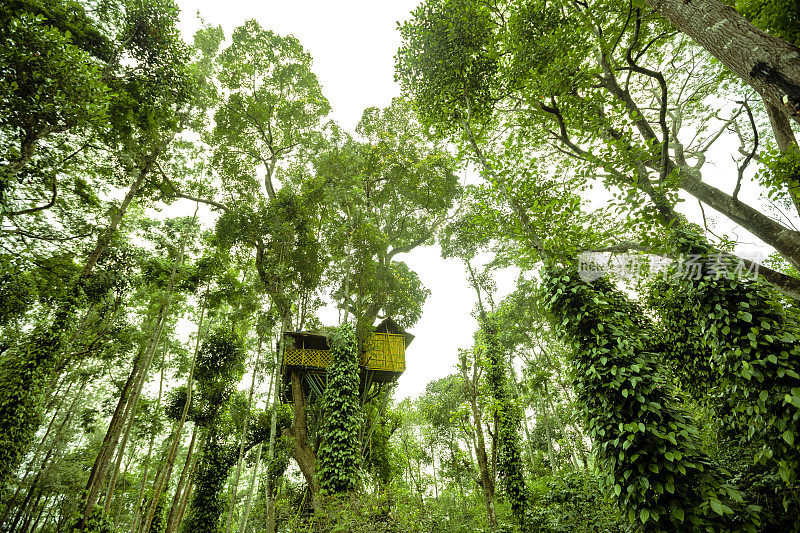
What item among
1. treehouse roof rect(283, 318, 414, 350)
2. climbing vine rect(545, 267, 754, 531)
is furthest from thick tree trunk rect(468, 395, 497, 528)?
treehouse roof rect(283, 318, 414, 350)

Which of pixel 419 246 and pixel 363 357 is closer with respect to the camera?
pixel 363 357

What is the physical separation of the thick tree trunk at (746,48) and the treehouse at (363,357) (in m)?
9.60

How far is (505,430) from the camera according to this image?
34.9 ft

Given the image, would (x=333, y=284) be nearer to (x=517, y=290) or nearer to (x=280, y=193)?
(x=280, y=193)

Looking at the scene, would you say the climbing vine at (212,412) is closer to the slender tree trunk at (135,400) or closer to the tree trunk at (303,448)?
the slender tree trunk at (135,400)

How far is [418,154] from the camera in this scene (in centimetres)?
1269

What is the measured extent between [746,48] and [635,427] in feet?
13.1

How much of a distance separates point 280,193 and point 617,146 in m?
9.46

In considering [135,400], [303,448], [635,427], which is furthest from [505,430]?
[135,400]

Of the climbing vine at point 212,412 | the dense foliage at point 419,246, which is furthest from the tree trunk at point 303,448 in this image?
the climbing vine at point 212,412

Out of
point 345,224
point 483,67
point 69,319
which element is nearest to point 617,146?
point 483,67

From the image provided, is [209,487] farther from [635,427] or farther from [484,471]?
[635,427]

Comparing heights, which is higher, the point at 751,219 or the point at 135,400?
the point at 751,219

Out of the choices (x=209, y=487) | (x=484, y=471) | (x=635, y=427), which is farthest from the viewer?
(x=209, y=487)
